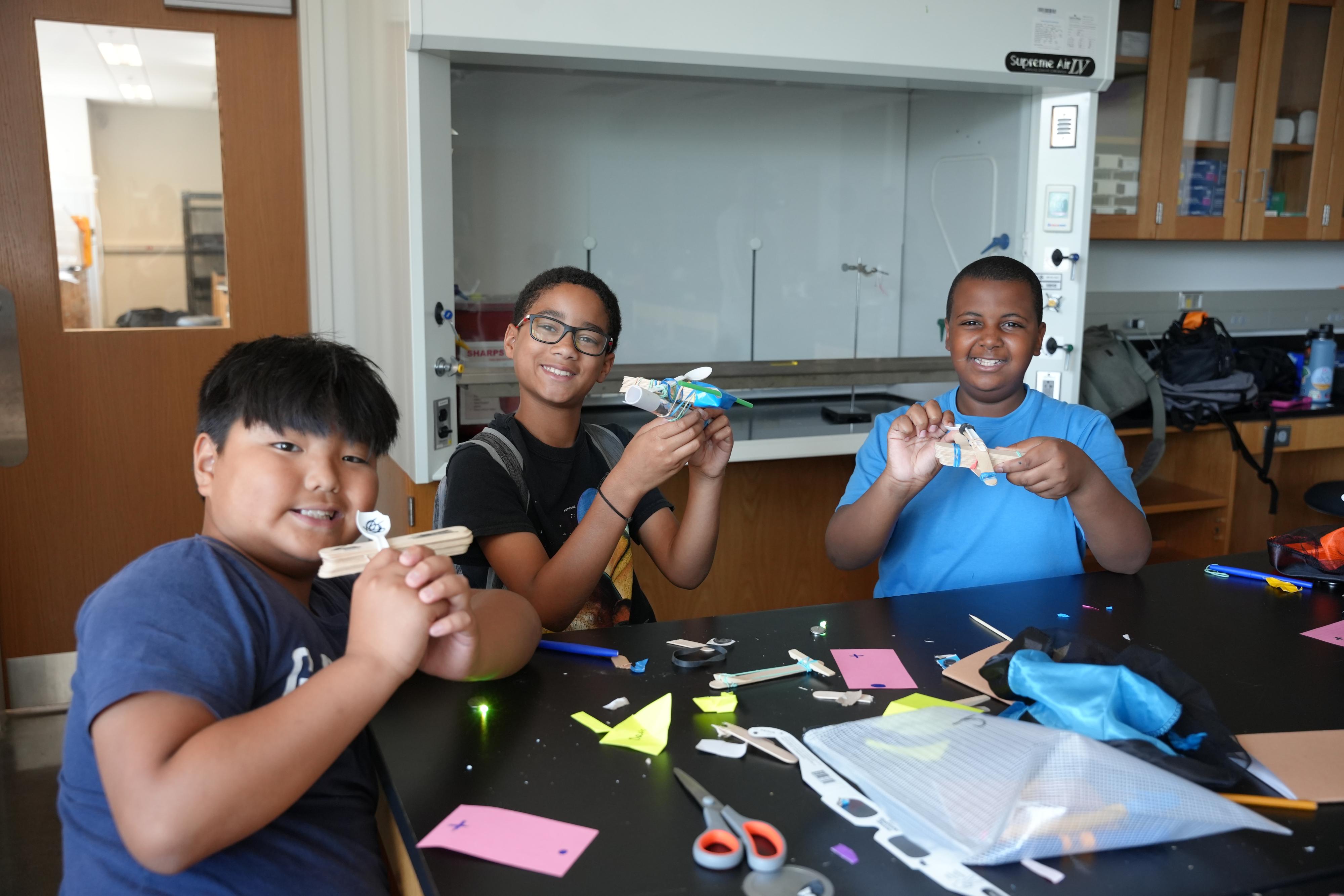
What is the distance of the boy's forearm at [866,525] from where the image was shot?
1.39 metres

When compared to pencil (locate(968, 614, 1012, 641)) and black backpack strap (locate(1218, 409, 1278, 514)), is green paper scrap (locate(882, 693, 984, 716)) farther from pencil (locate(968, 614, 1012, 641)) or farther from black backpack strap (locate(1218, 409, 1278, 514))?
black backpack strap (locate(1218, 409, 1278, 514))

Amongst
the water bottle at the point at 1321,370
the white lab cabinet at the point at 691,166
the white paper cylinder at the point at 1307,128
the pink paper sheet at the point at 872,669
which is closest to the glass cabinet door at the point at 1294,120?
the white paper cylinder at the point at 1307,128

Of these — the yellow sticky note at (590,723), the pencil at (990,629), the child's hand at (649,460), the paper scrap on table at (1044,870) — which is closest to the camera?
the paper scrap on table at (1044,870)

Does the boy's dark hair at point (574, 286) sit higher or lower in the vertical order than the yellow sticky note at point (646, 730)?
higher

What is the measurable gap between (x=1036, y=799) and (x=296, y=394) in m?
0.69

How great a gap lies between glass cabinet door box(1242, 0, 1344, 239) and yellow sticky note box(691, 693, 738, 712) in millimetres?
3146

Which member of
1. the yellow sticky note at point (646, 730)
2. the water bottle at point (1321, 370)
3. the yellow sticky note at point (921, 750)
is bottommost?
the yellow sticky note at point (646, 730)

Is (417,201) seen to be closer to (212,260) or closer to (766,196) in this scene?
(212,260)

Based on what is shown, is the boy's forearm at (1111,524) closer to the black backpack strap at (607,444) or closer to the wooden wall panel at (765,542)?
the black backpack strap at (607,444)

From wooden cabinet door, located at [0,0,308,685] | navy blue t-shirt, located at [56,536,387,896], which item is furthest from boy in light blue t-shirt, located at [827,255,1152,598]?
wooden cabinet door, located at [0,0,308,685]

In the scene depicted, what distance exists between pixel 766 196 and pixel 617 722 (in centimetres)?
236

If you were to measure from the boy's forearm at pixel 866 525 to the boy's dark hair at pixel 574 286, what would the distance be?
0.43 meters

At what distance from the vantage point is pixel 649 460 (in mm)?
1284

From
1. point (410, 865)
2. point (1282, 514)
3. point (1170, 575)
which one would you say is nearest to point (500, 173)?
point (1170, 575)
